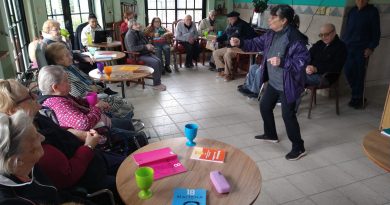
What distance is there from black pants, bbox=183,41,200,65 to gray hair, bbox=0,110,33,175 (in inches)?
203

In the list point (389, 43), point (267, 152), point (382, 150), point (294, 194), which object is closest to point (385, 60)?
point (389, 43)

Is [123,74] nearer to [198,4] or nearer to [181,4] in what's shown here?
[181,4]

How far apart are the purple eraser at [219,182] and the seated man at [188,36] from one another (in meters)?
4.87

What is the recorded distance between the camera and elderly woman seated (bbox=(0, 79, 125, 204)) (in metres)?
1.38

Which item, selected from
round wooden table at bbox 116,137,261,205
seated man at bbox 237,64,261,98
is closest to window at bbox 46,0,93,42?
seated man at bbox 237,64,261,98

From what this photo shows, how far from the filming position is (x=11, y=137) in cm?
103

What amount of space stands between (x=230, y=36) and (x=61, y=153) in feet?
14.2

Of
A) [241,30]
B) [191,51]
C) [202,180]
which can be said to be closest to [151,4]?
[191,51]

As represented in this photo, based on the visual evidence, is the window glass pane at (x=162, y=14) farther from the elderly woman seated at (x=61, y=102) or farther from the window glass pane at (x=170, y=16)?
the elderly woman seated at (x=61, y=102)

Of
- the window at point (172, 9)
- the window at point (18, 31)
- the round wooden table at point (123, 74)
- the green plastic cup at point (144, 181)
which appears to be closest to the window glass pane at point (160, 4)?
the window at point (172, 9)

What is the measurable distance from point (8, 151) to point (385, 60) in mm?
5343

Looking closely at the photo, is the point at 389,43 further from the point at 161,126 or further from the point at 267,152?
the point at 161,126

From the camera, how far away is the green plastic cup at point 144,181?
4.17 ft

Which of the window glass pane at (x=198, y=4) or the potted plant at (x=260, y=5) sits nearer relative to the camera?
the potted plant at (x=260, y=5)
